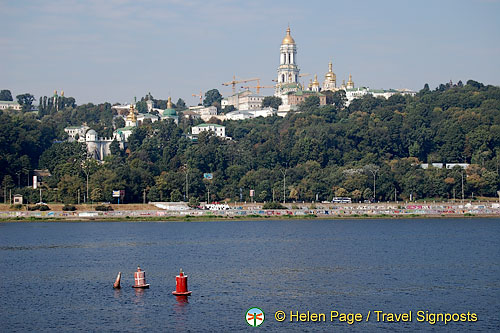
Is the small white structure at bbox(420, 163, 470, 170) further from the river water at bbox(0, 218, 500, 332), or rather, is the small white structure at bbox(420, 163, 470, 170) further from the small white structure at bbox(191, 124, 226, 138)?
the river water at bbox(0, 218, 500, 332)

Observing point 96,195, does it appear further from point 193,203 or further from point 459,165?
point 459,165

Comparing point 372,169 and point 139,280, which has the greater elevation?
point 372,169

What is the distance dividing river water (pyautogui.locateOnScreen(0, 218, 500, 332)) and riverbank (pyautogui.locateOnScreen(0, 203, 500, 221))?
1110cm

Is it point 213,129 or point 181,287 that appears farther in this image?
point 213,129

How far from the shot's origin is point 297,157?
136 metres

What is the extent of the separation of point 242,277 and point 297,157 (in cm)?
8728

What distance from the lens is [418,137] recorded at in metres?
144

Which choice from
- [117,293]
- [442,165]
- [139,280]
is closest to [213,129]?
[442,165]

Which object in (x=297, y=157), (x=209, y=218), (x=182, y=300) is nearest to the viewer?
(x=182, y=300)

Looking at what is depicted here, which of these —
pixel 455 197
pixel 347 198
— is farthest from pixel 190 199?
pixel 455 197

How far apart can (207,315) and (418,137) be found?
111m

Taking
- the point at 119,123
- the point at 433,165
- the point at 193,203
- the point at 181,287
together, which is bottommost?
the point at 181,287

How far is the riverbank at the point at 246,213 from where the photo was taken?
9461 cm

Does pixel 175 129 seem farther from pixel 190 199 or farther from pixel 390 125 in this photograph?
pixel 190 199
